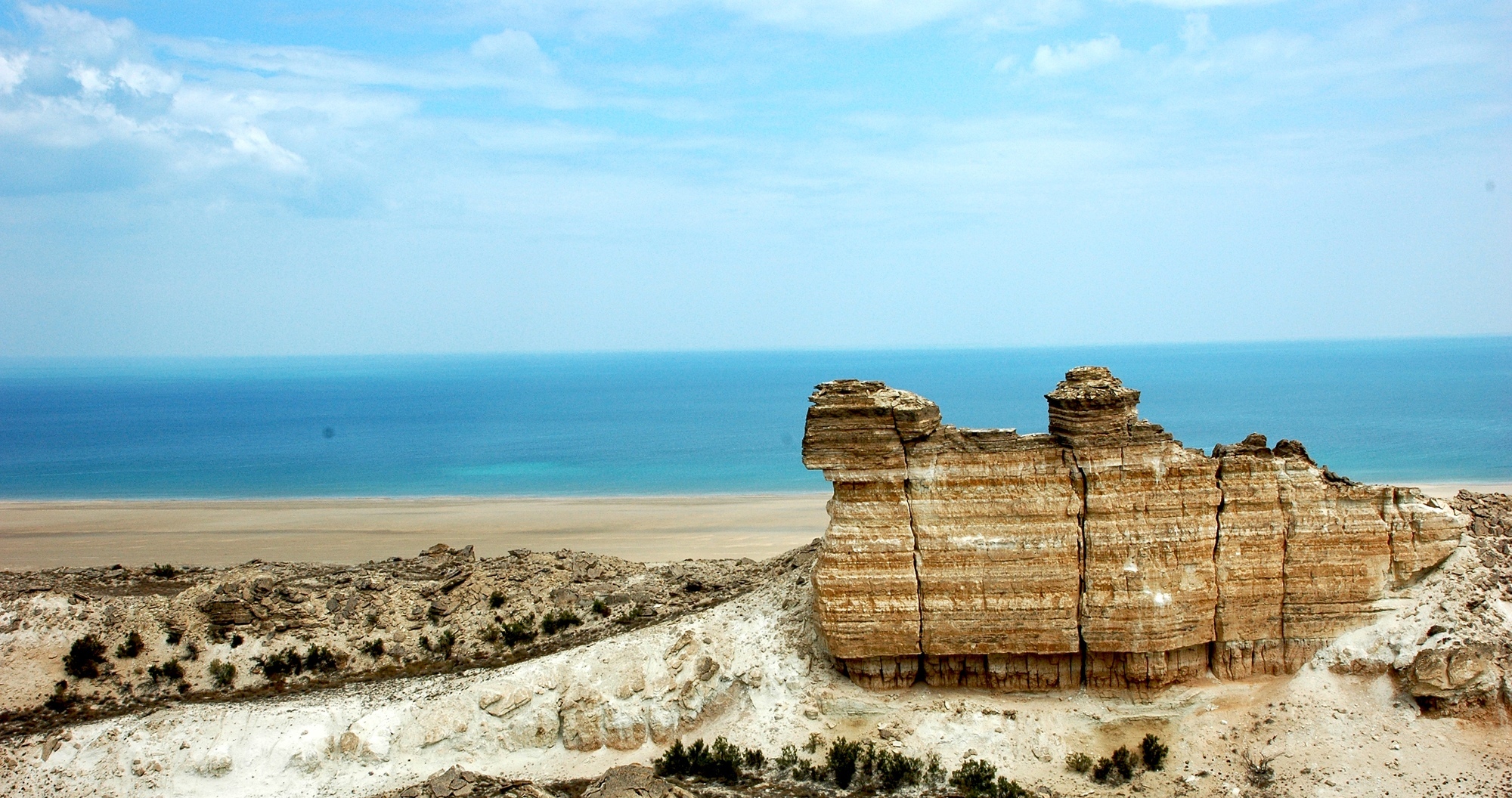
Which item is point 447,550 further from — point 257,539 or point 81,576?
point 257,539

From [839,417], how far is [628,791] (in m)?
7.32

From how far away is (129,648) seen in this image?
22594mm

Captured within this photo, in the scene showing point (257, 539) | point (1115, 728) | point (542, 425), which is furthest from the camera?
point (542, 425)

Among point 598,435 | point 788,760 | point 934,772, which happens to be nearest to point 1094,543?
point 934,772

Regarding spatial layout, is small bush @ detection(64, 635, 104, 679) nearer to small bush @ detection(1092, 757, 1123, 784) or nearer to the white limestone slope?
the white limestone slope

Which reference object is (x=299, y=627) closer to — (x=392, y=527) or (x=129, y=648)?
(x=129, y=648)

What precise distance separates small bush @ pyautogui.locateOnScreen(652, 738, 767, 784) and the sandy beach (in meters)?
21.8

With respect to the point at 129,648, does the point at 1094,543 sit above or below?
above

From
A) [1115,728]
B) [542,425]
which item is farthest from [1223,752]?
[542,425]

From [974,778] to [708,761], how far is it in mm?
4744

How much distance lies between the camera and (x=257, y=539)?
1918 inches

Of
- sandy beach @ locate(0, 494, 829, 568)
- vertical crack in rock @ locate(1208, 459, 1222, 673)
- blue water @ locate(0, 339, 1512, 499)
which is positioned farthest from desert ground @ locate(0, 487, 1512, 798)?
blue water @ locate(0, 339, 1512, 499)

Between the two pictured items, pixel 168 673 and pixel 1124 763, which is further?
pixel 168 673

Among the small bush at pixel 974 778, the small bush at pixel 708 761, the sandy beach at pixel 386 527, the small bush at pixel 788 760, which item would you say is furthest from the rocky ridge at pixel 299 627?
the sandy beach at pixel 386 527
